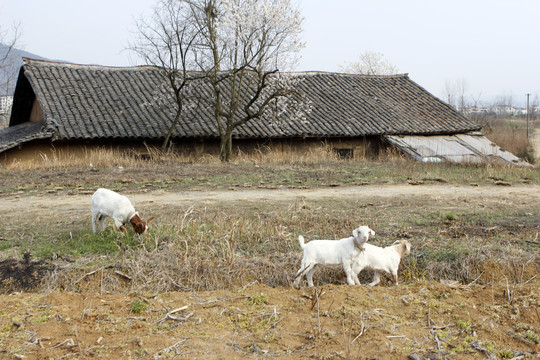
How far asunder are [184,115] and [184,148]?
6.09 feet

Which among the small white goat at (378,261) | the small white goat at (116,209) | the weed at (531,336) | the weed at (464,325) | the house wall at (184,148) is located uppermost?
the house wall at (184,148)

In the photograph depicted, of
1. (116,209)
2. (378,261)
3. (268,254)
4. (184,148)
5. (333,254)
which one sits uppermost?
(184,148)

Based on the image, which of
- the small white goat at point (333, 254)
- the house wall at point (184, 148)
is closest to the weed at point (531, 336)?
the small white goat at point (333, 254)

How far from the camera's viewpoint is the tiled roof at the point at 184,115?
2069 centimetres

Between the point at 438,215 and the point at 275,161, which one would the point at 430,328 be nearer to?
the point at 438,215

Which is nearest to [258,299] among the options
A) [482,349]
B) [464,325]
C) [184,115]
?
[464,325]

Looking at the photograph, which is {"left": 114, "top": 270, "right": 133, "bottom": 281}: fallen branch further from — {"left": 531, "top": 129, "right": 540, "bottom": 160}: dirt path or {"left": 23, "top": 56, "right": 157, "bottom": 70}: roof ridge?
{"left": 531, "top": 129, "right": 540, "bottom": 160}: dirt path

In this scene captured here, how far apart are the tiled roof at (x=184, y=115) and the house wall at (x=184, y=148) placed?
57 centimetres

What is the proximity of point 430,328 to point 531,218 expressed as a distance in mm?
5594

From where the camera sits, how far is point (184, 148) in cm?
2130

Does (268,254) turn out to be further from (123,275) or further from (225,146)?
(225,146)

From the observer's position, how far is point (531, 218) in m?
9.37

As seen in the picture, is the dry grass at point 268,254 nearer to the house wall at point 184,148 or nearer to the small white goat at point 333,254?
the small white goat at point 333,254

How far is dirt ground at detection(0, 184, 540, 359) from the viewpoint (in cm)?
436
